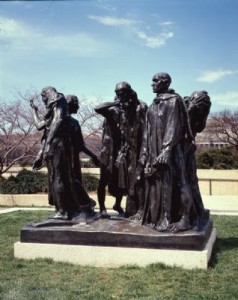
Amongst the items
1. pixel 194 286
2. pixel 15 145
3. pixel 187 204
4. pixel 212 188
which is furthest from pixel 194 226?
pixel 15 145

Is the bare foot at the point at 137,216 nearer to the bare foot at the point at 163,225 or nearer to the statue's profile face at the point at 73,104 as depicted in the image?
the bare foot at the point at 163,225

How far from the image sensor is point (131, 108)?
7.58m

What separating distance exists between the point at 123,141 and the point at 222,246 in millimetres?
2456

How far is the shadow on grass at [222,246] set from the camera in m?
6.77

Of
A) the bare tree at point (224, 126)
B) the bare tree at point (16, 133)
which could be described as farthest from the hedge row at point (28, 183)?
the bare tree at point (224, 126)

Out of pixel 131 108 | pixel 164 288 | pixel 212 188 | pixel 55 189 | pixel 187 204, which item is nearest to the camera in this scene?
pixel 164 288

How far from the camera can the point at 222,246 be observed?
7879 mm

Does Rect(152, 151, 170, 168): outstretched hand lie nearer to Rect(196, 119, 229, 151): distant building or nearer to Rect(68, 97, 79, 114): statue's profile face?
Rect(68, 97, 79, 114): statue's profile face

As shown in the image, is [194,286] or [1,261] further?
[1,261]

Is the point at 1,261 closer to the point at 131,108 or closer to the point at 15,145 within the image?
the point at 131,108

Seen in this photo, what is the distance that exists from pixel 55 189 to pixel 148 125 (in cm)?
172

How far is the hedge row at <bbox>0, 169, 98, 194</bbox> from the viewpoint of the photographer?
52.2 feet

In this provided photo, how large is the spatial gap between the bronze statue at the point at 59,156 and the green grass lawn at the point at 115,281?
3.09 ft

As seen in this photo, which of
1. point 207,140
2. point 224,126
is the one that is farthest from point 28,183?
point 207,140
